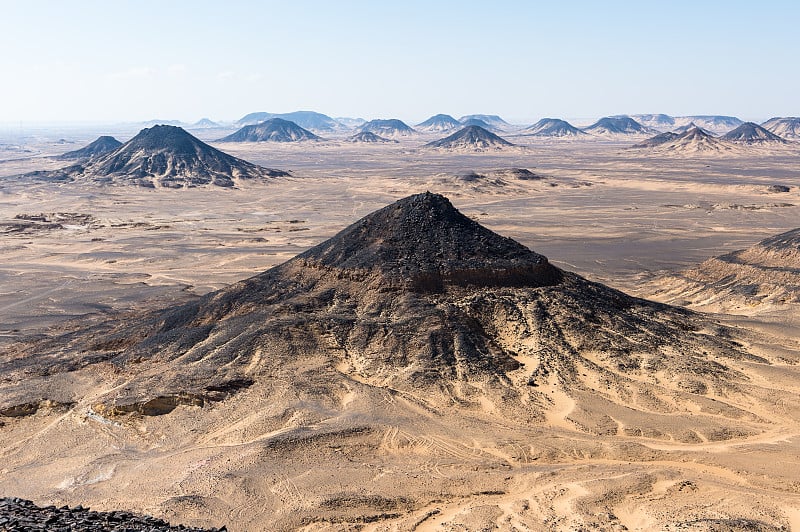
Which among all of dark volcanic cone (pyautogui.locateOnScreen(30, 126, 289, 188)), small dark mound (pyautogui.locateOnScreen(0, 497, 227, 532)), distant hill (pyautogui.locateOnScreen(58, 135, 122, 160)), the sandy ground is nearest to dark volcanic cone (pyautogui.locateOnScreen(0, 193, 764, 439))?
the sandy ground

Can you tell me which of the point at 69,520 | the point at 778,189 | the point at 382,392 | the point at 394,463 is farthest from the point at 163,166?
the point at 69,520

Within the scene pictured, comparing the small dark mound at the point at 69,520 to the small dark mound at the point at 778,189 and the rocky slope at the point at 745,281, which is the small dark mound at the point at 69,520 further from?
the small dark mound at the point at 778,189

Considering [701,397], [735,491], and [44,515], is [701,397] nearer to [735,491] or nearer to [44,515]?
[735,491]

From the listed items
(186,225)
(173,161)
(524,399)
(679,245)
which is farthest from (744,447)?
(173,161)

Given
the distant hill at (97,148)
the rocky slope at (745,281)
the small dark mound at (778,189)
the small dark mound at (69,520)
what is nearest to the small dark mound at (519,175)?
the small dark mound at (778,189)

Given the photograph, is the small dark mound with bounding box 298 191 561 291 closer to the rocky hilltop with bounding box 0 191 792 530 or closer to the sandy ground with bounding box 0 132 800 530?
the rocky hilltop with bounding box 0 191 792 530
